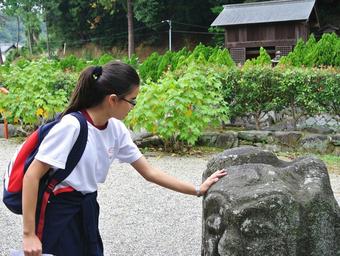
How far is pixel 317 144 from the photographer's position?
25.9ft

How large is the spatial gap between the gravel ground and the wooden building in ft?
56.6

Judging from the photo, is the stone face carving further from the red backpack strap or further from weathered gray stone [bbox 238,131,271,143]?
weathered gray stone [bbox 238,131,271,143]

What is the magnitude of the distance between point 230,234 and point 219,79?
640cm

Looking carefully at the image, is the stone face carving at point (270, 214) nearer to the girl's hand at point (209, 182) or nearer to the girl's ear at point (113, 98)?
the girl's hand at point (209, 182)

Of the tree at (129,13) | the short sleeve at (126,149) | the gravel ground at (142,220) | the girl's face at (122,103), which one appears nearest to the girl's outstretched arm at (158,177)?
the short sleeve at (126,149)

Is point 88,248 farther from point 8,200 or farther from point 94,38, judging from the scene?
point 94,38

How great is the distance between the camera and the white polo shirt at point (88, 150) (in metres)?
1.99

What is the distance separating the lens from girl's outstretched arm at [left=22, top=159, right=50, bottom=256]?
6.48 ft

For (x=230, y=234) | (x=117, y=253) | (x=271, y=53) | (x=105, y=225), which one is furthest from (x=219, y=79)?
(x=271, y=53)

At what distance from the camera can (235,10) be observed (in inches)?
962

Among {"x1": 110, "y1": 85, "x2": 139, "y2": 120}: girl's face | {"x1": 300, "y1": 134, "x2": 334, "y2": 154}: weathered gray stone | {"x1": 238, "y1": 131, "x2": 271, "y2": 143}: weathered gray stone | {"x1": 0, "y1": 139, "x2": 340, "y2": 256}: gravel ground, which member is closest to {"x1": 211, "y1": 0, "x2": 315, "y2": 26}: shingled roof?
{"x1": 238, "y1": 131, "x2": 271, "y2": 143}: weathered gray stone

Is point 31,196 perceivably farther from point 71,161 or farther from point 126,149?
point 126,149

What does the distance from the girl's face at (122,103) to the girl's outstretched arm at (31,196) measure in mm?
361

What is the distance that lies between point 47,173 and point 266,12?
75.1ft
